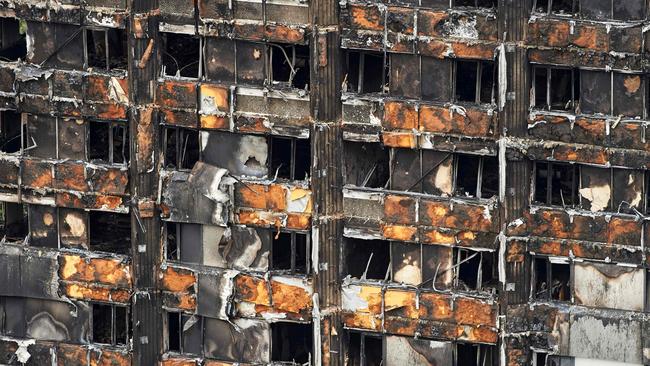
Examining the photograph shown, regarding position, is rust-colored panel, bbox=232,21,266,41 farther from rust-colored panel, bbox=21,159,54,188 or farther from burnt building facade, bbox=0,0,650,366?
rust-colored panel, bbox=21,159,54,188

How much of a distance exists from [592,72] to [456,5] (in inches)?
164

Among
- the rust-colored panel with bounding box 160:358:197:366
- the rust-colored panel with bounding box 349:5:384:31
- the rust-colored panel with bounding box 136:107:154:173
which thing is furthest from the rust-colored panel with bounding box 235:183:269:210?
the rust-colored panel with bounding box 349:5:384:31

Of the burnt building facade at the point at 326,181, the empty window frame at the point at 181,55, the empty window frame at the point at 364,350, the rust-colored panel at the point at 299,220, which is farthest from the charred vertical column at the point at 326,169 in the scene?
the empty window frame at the point at 181,55

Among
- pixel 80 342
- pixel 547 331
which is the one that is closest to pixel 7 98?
pixel 80 342

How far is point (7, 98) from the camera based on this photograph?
61.3 m

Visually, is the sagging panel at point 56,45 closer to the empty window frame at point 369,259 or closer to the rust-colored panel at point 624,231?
the empty window frame at point 369,259

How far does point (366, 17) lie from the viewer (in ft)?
192

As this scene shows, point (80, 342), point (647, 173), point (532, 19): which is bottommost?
point (80, 342)

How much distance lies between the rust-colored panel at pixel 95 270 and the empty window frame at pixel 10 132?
11.9ft

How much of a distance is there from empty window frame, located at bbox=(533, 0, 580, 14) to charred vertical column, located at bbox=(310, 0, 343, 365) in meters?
5.43

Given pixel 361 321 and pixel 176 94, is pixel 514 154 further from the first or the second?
pixel 176 94

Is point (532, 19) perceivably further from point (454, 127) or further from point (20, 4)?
point (20, 4)

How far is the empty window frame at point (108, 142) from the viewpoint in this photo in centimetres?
6125

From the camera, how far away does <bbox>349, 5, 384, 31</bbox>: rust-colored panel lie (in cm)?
5834
